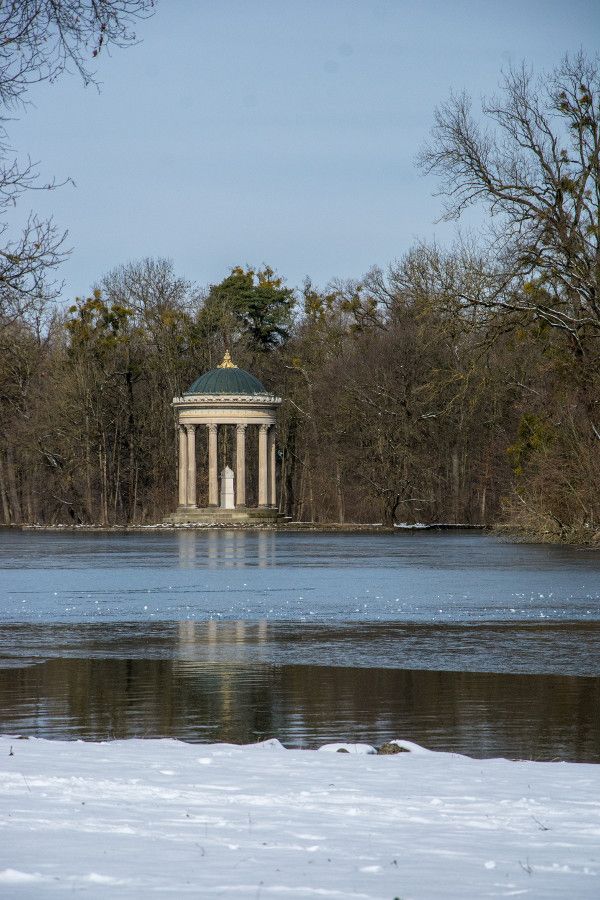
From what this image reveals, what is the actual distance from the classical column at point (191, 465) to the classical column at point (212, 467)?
96cm

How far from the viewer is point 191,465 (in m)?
88.4

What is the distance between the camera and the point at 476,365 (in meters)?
42.3

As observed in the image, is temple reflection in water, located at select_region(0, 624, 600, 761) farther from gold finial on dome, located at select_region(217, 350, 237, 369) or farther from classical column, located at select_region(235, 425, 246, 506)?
classical column, located at select_region(235, 425, 246, 506)

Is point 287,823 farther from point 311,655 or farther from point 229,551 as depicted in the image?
point 229,551

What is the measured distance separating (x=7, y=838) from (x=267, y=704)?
6855mm

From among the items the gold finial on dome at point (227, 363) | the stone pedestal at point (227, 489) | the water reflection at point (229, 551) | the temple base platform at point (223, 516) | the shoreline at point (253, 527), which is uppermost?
the gold finial on dome at point (227, 363)

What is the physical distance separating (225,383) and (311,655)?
68623mm

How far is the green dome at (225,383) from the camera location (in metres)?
86.6

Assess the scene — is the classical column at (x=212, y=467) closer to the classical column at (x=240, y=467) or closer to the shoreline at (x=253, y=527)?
the classical column at (x=240, y=467)

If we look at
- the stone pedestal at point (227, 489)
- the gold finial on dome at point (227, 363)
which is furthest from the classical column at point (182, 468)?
the gold finial on dome at point (227, 363)

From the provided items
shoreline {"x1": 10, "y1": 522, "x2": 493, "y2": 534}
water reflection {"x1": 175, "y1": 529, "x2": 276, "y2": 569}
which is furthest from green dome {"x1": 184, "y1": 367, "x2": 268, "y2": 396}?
water reflection {"x1": 175, "y1": 529, "x2": 276, "y2": 569}

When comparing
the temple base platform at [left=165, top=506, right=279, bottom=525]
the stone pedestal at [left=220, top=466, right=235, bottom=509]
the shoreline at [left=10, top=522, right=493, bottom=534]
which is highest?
the stone pedestal at [left=220, top=466, right=235, bottom=509]

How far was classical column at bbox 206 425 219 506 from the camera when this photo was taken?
8900cm

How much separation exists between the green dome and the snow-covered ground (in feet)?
248
